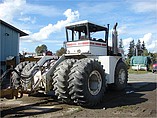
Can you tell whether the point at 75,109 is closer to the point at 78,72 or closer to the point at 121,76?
the point at 78,72

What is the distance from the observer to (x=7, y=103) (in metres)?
8.29

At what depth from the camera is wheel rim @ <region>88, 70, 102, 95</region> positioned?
8258 mm

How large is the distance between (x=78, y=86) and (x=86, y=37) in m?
3.27

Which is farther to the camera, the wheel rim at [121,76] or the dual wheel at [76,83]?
the wheel rim at [121,76]

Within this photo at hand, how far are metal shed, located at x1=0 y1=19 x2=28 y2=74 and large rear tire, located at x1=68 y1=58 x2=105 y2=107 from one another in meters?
9.29

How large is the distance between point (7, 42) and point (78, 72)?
40.8ft

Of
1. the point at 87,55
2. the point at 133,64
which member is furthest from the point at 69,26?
the point at 133,64

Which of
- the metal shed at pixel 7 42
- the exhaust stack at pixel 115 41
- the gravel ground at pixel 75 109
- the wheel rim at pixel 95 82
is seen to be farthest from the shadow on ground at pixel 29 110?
the metal shed at pixel 7 42

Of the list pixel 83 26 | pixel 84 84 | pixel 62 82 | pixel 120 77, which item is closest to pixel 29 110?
pixel 62 82

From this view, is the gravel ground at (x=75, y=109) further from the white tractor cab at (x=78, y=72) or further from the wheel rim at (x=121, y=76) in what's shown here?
the wheel rim at (x=121, y=76)

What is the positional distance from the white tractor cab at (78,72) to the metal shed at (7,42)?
24.1 feet

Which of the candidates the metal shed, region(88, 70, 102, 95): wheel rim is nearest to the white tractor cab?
region(88, 70, 102, 95): wheel rim

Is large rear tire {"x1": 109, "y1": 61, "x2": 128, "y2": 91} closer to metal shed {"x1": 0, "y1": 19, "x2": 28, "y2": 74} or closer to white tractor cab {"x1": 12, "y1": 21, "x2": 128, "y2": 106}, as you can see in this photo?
white tractor cab {"x1": 12, "y1": 21, "x2": 128, "y2": 106}

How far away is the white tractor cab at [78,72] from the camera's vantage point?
755 centimetres
